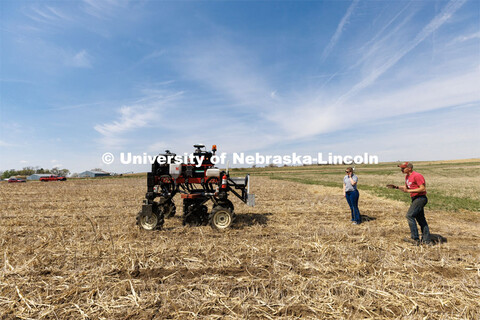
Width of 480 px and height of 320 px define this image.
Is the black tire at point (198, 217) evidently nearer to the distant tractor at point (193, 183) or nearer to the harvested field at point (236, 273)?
the distant tractor at point (193, 183)

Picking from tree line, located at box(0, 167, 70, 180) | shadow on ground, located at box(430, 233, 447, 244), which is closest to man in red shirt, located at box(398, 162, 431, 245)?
shadow on ground, located at box(430, 233, 447, 244)

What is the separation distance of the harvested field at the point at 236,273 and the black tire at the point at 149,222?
0.27 metres

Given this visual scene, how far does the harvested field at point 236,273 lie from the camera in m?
3.48

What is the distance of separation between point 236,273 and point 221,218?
3224 millimetres

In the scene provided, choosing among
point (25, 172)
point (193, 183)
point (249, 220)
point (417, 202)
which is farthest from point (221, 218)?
point (25, 172)

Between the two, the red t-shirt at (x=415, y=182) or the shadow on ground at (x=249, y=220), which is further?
the shadow on ground at (x=249, y=220)

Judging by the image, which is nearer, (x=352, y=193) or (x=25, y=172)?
(x=352, y=193)

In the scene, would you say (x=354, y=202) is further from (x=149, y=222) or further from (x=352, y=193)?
(x=149, y=222)

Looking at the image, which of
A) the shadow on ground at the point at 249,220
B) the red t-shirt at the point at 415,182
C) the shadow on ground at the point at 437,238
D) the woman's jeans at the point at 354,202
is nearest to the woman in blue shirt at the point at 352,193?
the woman's jeans at the point at 354,202

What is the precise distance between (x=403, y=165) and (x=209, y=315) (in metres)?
6.45

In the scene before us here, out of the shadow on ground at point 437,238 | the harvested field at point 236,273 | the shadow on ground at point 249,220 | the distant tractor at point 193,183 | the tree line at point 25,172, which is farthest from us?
the tree line at point 25,172

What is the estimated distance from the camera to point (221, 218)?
7734 millimetres

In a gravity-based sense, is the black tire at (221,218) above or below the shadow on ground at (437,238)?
above

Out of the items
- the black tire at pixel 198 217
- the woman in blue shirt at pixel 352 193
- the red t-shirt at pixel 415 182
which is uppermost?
the red t-shirt at pixel 415 182
